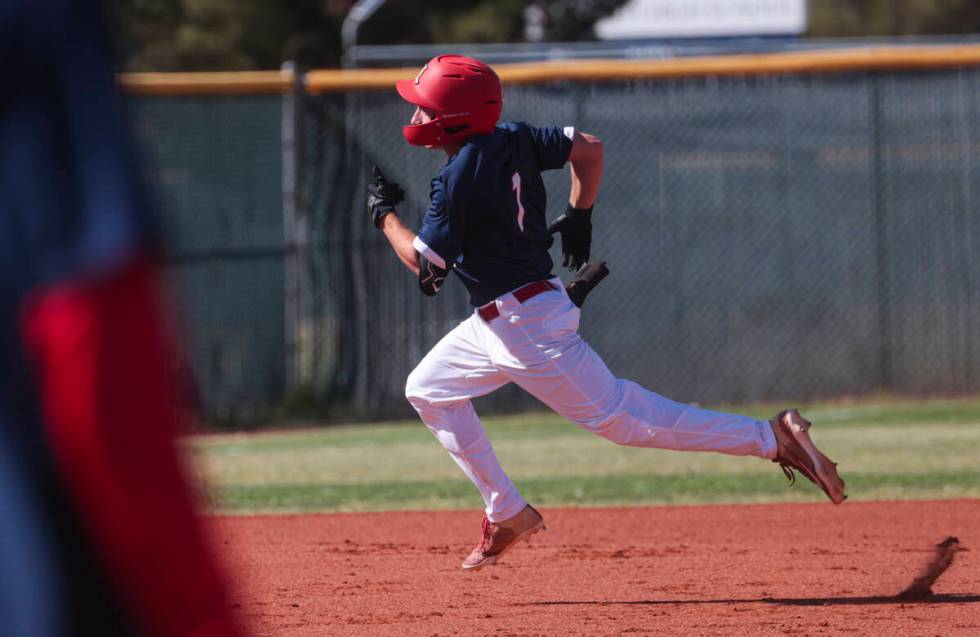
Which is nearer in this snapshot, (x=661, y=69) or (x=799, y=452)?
(x=799, y=452)

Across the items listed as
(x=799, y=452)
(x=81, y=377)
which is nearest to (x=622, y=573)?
(x=799, y=452)

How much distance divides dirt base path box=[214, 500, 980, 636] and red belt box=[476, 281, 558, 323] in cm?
105

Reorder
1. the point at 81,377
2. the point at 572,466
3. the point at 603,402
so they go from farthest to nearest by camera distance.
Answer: the point at 572,466 < the point at 603,402 < the point at 81,377

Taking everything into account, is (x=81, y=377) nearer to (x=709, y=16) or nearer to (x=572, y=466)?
(x=572, y=466)

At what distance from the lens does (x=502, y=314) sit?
223 inches

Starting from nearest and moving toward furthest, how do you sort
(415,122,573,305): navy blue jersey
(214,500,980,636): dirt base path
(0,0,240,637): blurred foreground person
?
(0,0,240,637): blurred foreground person < (214,500,980,636): dirt base path < (415,122,573,305): navy blue jersey

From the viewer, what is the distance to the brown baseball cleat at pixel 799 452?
5.66 meters

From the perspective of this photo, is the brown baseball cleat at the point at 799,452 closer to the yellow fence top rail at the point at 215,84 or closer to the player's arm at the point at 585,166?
the player's arm at the point at 585,166

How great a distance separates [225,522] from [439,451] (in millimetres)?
3527

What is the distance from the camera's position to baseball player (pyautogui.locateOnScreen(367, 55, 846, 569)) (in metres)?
5.56

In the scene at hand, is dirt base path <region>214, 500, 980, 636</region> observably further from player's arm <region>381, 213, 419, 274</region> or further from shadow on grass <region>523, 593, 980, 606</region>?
player's arm <region>381, 213, 419, 274</region>

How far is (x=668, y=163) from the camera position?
13.6 meters

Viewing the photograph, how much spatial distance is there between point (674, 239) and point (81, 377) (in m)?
12.4

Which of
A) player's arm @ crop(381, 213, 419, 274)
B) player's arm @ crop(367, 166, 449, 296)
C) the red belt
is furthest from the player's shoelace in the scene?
player's arm @ crop(381, 213, 419, 274)
